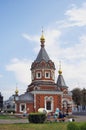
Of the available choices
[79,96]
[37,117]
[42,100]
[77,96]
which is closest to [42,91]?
[42,100]

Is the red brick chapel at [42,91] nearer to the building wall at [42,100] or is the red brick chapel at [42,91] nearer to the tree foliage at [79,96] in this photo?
the building wall at [42,100]

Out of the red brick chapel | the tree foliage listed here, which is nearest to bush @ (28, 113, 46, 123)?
the red brick chapel

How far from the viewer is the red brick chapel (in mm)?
61906

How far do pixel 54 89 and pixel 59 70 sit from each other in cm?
784

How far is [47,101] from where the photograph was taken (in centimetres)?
6259

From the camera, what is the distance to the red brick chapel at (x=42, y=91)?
6191 cm

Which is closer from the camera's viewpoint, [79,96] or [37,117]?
[37,117]

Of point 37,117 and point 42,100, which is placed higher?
point 42,100

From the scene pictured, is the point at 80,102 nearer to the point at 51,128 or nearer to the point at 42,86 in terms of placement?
the point at 42,86

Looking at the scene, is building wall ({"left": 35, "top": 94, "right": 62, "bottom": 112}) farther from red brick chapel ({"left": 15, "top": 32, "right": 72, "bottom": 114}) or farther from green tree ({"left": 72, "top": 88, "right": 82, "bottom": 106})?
green tree ({"left": 72, "top": 88, "right": 82, "bottom": 106})

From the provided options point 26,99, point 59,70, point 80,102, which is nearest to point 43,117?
point 26,99

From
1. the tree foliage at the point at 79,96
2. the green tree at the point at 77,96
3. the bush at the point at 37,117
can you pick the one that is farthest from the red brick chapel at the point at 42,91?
the bush at the point at 37,117

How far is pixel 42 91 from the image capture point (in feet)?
204

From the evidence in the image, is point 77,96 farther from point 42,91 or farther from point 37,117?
point 37,117
